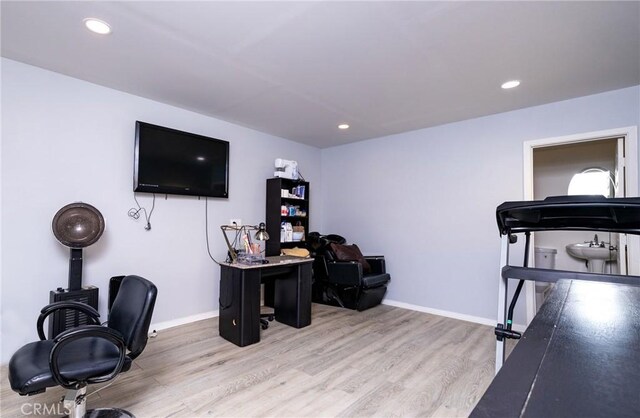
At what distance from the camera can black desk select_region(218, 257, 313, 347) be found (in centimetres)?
288

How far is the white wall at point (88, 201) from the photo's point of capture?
2459 millimetres

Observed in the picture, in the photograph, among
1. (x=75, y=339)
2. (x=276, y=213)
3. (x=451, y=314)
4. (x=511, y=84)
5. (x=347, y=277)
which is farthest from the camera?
(x=276, y=213)

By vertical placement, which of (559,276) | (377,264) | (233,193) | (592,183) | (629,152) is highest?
(629,152)

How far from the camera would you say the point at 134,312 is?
1.75 meters

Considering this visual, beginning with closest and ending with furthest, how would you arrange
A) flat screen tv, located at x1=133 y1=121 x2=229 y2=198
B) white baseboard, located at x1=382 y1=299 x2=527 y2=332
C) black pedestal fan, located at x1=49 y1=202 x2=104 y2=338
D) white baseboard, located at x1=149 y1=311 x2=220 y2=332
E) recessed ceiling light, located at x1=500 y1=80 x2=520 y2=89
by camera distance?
black pedestal fan, located at x1=49 y1=202 x2=104 y2=338 → recessed ceiling light, located at x1=500 y1=80 x2=520 y2=89 → flat screen tv, located at x1=133 y1=121 x2=229 y2=198 → white baseboard, located at x1=149 y1=311 x2=220 y2=332 → white baseboard, located at x1=382 y1=299 x2=527 y2=332

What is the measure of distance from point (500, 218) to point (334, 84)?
1872 millimetres

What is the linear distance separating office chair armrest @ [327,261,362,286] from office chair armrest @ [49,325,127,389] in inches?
108

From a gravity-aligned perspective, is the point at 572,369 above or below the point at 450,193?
below

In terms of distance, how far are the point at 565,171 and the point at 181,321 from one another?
5827 mm

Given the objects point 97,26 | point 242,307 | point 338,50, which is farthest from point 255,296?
point 97,26

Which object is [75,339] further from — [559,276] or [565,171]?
[565,171]

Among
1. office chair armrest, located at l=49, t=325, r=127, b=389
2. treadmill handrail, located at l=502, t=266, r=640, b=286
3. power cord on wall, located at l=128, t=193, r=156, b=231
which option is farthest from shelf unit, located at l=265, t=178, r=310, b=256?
treadmill handrail, located at l=502, t=266, r=640, b=286

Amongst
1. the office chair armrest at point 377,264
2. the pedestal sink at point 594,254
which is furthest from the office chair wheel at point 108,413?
the pedestal sink at point 594,254

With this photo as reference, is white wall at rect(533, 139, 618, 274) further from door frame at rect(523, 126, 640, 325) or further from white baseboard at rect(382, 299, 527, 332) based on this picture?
white baseboard at rect(382, 299, 527, 332)
